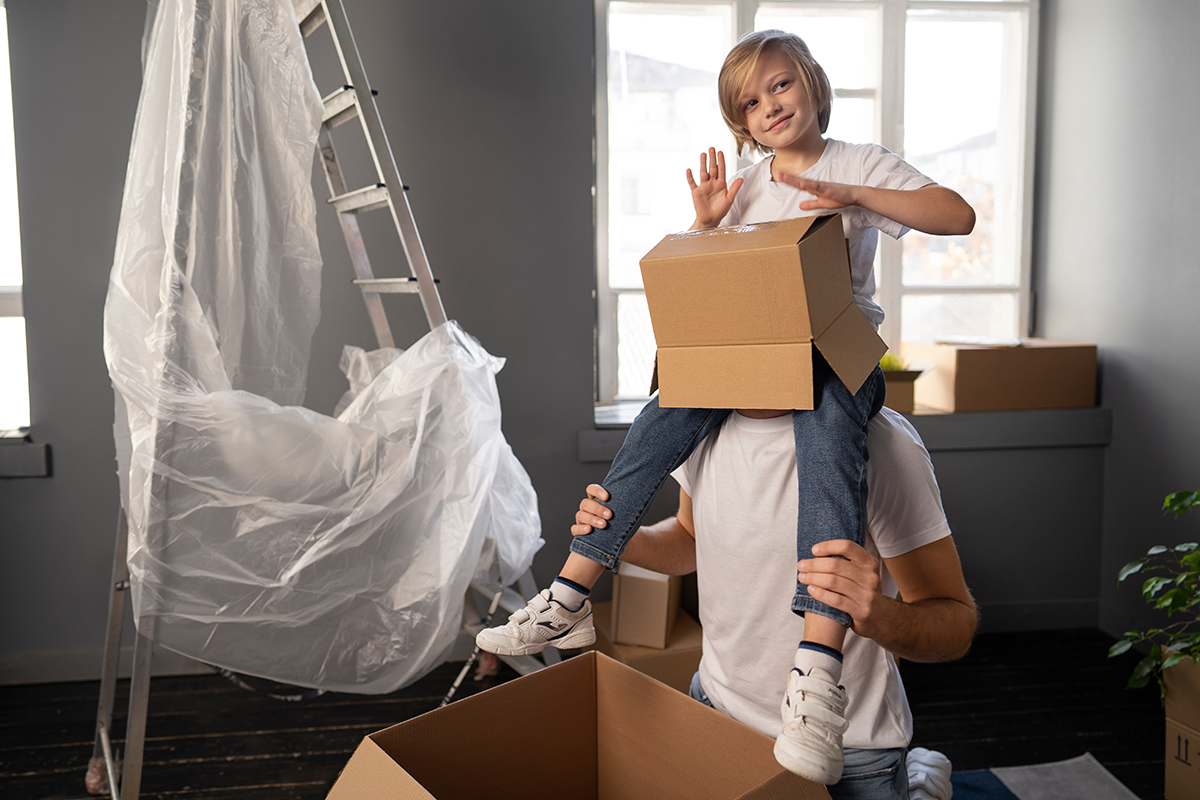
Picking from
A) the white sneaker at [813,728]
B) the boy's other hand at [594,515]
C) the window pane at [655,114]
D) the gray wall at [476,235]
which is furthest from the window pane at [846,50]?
the white sneaker at [813,728]

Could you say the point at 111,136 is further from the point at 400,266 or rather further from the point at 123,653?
the point at 123,653

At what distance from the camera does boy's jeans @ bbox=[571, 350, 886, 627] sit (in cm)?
98

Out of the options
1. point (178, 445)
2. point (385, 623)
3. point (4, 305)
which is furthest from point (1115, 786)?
point (4, 305)

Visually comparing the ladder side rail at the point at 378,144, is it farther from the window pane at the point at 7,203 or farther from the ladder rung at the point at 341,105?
the window pane at the point at 7,203

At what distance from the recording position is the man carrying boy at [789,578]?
1.02 meters

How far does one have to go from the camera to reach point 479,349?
1.80 meters

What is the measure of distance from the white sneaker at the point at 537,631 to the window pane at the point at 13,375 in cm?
227

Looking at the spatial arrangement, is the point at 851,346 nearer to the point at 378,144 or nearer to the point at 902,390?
the point at 378,144

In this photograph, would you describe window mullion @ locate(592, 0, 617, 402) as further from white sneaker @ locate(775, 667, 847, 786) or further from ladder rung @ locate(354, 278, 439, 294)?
white sneaker @ locate(775, 667, 847, 786)

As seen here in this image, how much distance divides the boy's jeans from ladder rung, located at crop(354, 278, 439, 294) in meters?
0.79

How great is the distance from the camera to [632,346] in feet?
9.73

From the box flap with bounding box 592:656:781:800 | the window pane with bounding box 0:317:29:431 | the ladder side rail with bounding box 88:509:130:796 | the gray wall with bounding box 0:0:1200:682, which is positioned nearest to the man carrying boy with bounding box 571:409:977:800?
the box flap with bounding box 592:656:781:800

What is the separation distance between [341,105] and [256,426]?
73cm

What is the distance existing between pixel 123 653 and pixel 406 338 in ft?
4.42
